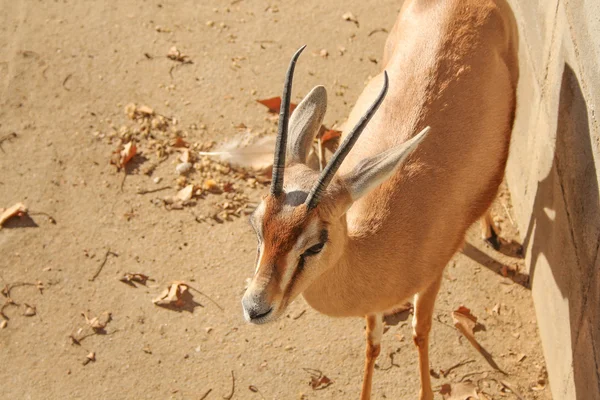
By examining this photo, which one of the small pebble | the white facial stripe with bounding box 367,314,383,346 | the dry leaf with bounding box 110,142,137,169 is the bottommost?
the dry leaf with bounding box 110,142,137,169

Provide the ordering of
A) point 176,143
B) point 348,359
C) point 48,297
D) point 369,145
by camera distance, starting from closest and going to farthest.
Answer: point 369,145, point 348,359, point 48,297, point 176,143

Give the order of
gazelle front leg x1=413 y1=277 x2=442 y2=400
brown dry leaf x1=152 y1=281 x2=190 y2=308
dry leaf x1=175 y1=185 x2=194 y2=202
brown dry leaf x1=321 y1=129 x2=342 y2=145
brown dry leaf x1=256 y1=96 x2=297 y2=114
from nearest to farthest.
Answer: gazelle front leg x1=413 y1=277 x2=442 y2=400 < brown dry leaf x1=152 y1=281 x2=190 y2=308 < dry leaf x1=175 y1=185 x2=194 y2=202 < brown dry leaf x1=321 y1=129 x2=342 y2=145 < brown dry leaf x1=256 y1=96 x2=297 y2=114

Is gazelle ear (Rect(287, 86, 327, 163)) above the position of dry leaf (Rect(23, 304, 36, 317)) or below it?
above

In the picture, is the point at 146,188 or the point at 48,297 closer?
the point at 48,297

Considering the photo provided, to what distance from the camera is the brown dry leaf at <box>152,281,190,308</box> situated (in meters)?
5.20

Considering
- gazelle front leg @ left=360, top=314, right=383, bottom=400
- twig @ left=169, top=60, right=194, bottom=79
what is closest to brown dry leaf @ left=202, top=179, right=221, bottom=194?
twig @ left=169, top=60, right=194, bottom=79

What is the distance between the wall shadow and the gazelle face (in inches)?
55.0

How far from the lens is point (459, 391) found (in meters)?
4.71

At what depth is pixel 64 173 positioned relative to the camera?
596 centimetres

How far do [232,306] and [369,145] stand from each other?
162 centimetres

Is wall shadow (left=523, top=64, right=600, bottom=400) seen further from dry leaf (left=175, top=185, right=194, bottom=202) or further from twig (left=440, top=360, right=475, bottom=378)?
dry leaf (left=175, top=185, right=194, bottom=202)

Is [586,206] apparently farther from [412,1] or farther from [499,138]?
[412,1]

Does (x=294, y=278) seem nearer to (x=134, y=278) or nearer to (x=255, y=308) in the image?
(x=255, y=308)

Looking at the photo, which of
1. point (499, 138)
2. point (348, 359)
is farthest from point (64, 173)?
point (499, 138)
